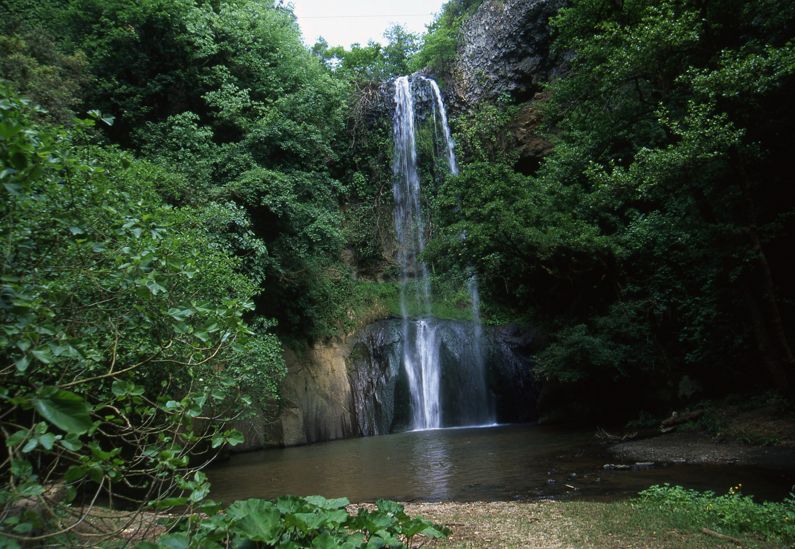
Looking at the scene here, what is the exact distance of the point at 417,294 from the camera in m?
23.5

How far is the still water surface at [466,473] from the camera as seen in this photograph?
780 centimetres

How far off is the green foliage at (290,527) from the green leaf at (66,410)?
1034mm

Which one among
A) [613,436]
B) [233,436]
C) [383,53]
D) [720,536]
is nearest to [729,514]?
[720,536]

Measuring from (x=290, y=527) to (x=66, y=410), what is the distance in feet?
5.02

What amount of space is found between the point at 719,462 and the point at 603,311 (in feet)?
25.1

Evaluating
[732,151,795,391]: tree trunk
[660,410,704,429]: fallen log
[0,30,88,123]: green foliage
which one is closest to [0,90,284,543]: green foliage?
[0,30,88,123]: green foliage

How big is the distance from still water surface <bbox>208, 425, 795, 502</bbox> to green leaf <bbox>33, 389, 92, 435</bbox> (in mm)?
6765

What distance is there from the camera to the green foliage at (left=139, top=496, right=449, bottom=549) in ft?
8.83

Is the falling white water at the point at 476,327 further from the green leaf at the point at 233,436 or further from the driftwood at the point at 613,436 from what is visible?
the green leaf at the point at 233,436

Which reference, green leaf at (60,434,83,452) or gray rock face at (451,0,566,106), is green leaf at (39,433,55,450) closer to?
green leaf at (60,434,83,452)

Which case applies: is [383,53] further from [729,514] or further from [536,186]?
[729,514]

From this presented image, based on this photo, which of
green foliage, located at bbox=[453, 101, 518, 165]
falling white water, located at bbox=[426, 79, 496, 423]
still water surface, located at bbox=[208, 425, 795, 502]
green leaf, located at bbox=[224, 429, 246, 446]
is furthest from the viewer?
green foliage, located at bbox=[453, 101, 518, 165]

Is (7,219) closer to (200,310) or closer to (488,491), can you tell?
(200,310)

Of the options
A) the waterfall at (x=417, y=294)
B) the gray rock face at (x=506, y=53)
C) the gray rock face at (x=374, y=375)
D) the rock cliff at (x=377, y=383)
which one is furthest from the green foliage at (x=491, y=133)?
the gray rock face at (x=374, y=375)
